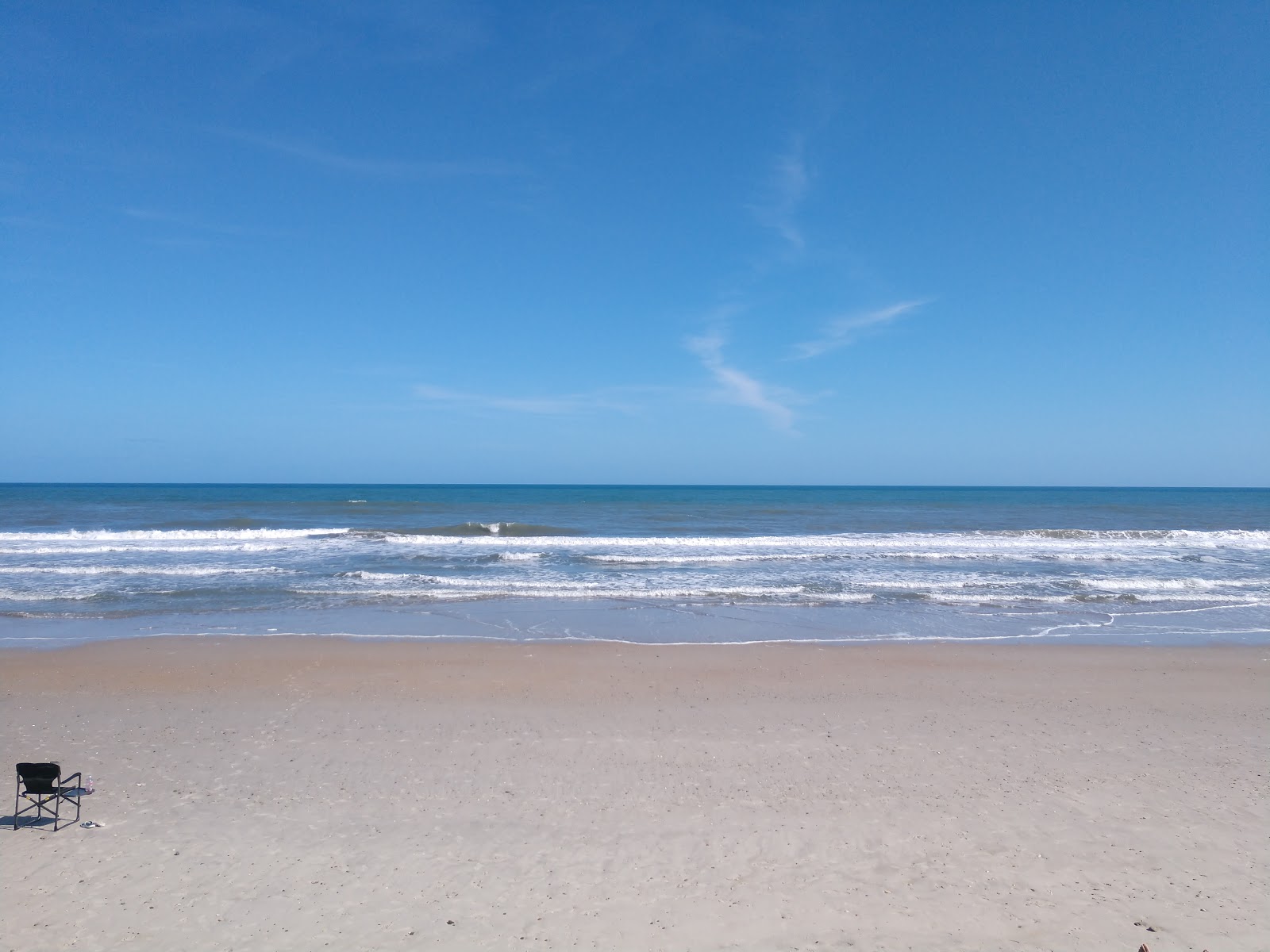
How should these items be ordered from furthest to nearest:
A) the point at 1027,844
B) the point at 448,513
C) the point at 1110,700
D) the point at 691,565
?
the point at 448,513
the point at 691,565
the point at 1110,700
the point at 1027,844

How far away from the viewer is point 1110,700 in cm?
877

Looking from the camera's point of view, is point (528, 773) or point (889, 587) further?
point (889, 587)

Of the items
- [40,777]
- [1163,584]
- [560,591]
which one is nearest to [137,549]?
[560,591]

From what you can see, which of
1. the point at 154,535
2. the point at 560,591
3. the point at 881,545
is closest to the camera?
the point at 560,591

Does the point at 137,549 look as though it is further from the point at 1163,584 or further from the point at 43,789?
the point at 1163,584

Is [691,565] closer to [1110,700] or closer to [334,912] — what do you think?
[1110,700]

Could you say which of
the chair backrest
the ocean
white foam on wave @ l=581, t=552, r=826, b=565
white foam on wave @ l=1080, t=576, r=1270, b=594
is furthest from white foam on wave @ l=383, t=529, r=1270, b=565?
the chair backrest

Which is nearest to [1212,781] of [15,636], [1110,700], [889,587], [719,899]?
[1110,700]

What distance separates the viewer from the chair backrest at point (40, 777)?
5.21m

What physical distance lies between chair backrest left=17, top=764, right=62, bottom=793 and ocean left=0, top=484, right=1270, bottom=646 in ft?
22.3

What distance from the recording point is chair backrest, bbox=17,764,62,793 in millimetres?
5207

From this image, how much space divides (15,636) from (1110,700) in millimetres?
16842

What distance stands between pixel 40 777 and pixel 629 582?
13523 mm

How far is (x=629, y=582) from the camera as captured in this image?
59.2 ft
